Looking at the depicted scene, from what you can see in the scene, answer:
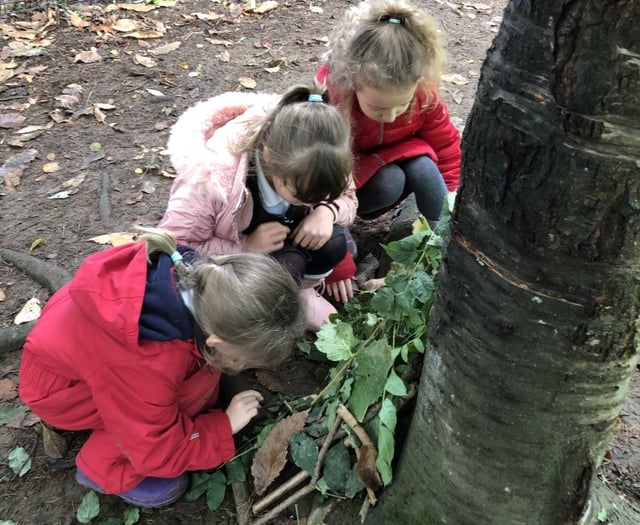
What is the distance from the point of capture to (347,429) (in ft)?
6.13

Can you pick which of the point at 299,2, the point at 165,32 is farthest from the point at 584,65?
→ the point at 299,2

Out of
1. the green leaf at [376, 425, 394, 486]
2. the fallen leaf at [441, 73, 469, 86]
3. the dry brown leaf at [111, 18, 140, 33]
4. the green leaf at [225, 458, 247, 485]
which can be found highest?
the green leaf at [376, 425, 394, 486]

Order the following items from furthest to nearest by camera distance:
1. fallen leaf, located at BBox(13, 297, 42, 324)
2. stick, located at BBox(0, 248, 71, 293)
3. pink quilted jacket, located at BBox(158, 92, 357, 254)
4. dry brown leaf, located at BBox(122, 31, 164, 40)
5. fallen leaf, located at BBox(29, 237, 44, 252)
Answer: dry brown leaf, located at BBox(122, 31, 164, 40) < fallen leaf, located at BBox(29, 237, 44, 252) < stick, located at BBox(0, 248, 71, 293) < fallen leaf, located at BBox(13, 297, 42, 324) < pink quilted jacket, located at BBox(158, 92, 357, 254)

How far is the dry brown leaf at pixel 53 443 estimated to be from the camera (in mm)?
2234

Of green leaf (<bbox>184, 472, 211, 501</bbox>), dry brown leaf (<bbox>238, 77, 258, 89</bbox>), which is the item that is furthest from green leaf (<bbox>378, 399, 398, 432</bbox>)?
dry brown leaf (<bbox>238, 77, 258, 89</bbox>)

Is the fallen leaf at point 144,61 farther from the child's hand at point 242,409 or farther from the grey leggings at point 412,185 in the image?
the child's hand at point 242,409

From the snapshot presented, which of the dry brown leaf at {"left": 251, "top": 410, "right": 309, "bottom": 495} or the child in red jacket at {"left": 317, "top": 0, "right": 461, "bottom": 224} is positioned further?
the child in red jacket at {"left": 317, "top": 0, "right": 461, "bottom": 224}

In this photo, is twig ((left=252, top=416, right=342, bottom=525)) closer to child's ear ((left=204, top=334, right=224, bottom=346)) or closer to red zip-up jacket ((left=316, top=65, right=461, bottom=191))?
child's ear ((left=204, top=334, right=224, bottom=346))

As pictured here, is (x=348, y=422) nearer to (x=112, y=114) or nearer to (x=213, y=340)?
(x=213, y=340)

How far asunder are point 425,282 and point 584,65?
106 centimetres

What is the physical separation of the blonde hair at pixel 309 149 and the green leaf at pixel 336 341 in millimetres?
469

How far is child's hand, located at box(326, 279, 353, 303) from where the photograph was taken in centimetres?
287

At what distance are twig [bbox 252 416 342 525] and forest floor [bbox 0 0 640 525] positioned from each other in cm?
6

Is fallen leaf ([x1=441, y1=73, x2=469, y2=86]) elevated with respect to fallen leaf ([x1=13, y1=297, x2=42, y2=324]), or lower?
elevated
